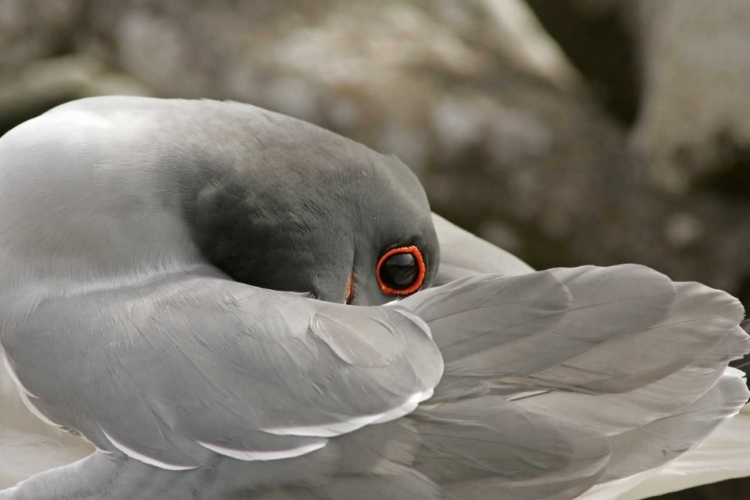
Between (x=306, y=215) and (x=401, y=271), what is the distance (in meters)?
0.11

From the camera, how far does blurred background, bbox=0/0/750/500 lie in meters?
1.69

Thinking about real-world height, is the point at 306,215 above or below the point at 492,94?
below

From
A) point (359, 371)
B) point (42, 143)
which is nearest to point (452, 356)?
point (359, 371)

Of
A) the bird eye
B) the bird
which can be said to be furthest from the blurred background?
the bird

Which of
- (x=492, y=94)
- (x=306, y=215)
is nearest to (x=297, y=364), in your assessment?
(x=306, y=215)

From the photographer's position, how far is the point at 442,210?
1794 millimetres

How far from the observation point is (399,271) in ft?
2.85

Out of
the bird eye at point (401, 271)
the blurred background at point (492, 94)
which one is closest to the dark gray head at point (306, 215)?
the bird eye at point (401, 271)

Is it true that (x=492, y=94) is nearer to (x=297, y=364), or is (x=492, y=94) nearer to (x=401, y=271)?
(x=401, y=271)

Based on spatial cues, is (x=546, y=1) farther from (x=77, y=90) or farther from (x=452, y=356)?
(x=452, y=356)

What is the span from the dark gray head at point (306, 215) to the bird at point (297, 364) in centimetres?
2

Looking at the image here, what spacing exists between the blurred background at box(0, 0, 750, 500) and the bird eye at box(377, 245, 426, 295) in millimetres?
893

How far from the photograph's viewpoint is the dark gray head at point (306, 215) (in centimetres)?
80

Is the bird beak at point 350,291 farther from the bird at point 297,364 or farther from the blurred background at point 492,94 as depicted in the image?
the blurred background at point 492,94
